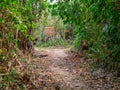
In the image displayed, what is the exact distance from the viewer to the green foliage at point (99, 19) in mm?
5719

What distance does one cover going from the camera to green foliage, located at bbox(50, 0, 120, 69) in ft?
18.8

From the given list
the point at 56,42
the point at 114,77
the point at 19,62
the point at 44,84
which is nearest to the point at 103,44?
the point at 114,77

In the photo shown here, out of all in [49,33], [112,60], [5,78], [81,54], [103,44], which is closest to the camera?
[5,78]

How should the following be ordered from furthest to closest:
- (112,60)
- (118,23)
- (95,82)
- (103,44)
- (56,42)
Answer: (56,42), (103,44), (112,60), (95,82), (118,23)

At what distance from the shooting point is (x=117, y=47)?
7.08 m

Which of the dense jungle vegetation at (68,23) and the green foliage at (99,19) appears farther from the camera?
the green foliage at (99,19)

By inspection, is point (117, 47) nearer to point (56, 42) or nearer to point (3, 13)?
point (3, 13)

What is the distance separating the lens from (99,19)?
6.66 m

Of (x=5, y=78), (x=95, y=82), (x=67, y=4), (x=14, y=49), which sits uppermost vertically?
(x=67, y=4)

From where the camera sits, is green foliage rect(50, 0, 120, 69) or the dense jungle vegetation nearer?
the dense jungle vegetation

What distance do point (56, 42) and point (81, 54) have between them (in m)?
9.65

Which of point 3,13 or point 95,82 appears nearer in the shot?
point 3,13

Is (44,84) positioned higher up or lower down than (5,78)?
lower down

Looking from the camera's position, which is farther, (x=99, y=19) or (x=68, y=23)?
(x=68, y=23)
